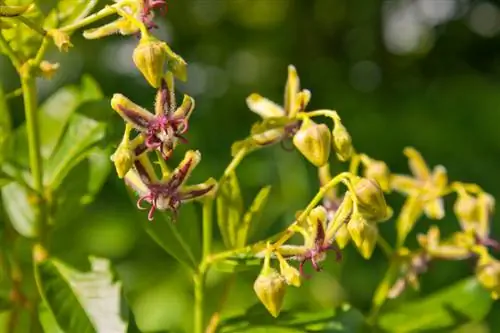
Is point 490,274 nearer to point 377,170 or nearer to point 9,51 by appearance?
point 377,170

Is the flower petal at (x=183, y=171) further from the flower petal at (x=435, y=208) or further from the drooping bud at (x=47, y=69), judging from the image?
the flower petal at (x=435, y=208)

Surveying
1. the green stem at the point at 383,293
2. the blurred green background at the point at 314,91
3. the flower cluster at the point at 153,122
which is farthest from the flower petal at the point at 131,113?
the blurred green background at the point at 314,91

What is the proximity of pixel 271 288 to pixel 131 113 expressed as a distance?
212 mm

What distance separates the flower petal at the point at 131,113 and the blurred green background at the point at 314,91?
582 millimetres

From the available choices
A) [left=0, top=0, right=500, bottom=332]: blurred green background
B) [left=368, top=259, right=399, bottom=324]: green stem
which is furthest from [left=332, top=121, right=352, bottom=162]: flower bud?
[left=0, top=0, right=500, bottom=332]: blurred green background

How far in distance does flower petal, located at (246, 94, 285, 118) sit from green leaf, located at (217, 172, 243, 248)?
0.08 meters

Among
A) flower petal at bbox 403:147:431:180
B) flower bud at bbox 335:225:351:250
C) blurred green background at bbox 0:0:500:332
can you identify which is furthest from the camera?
blurred green background at bbox 0:0:500:332

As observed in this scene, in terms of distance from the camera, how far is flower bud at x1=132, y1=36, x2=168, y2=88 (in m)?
0.83

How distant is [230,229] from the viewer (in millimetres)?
993

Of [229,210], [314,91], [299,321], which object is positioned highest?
[229,210]

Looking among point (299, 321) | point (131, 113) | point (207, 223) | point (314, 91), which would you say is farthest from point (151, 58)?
point (314, 91)

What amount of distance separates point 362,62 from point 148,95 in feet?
5.47

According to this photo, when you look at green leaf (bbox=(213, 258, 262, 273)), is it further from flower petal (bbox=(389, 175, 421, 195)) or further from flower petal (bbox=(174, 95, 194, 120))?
flower petal (bbox=(389, 175, 421, 195))

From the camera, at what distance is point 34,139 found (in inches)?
35.5
